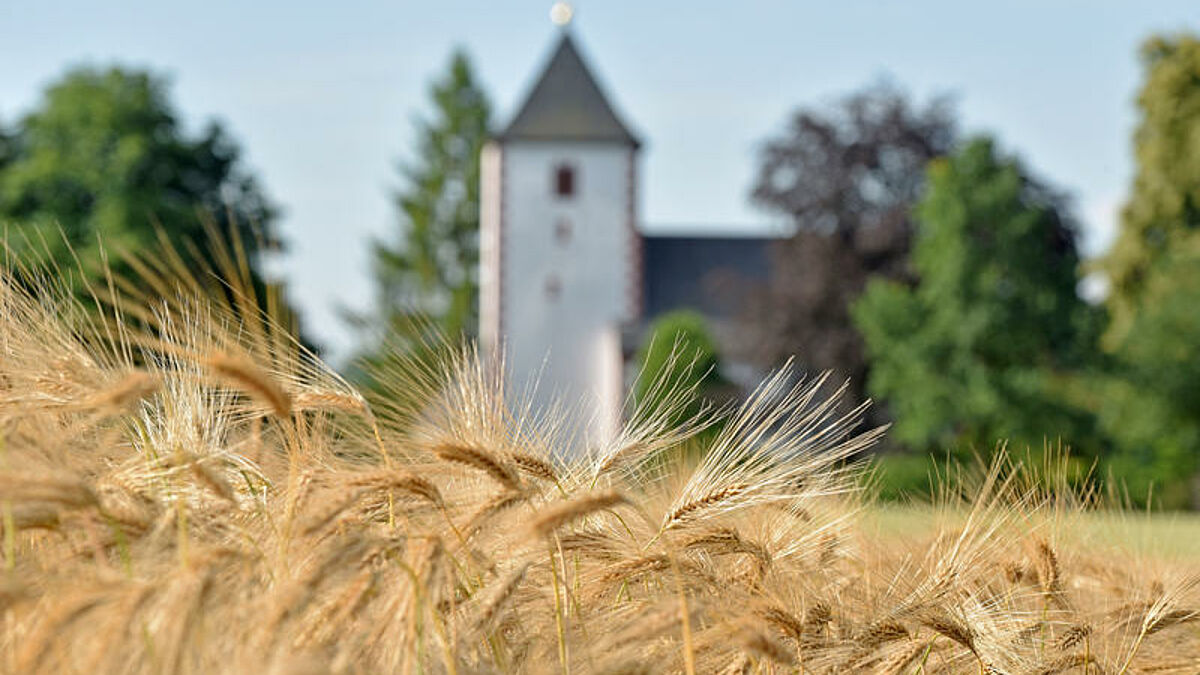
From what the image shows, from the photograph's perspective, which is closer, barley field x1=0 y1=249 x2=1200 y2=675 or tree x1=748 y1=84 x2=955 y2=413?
barley field x1=0 y1=249 x2=1200 y2=675

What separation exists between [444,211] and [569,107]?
258 inches

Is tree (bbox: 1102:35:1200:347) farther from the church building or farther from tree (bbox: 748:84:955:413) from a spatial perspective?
the church building

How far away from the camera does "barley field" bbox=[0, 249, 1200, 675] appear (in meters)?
2.23

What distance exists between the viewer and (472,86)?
49000mm

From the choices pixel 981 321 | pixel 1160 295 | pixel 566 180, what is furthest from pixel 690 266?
pixel 981 321

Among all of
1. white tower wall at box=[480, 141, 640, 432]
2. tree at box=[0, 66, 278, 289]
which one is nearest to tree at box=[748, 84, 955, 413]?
white tower wall at box=[480, 141, 640, 432]

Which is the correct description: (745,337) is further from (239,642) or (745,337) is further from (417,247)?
(239,642)

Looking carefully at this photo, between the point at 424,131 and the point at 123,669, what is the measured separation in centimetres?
4763

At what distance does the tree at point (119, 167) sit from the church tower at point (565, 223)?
40.4 ft

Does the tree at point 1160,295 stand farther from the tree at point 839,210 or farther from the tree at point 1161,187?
the tree at point 839,210

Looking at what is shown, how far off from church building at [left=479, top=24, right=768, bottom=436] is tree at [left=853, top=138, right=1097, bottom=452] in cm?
1295

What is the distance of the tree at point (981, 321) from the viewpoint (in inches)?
1118

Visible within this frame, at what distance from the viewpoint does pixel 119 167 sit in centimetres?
2819

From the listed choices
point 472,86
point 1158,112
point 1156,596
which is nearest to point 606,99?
point 472,86
